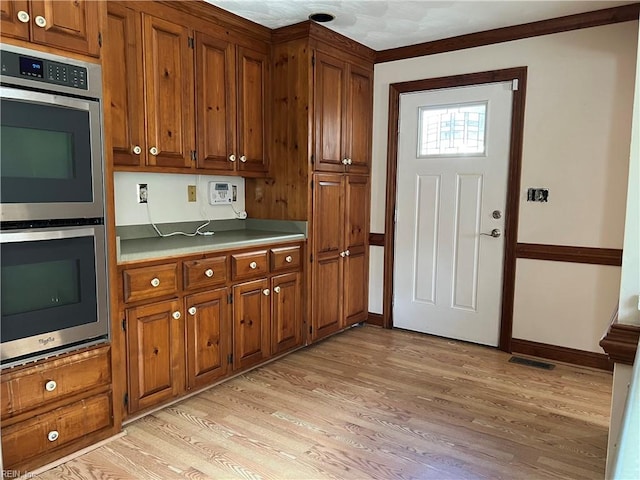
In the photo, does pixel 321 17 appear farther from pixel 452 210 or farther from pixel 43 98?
pixel 43 98

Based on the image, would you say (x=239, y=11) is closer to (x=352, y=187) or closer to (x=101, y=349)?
(x=352, y=187)

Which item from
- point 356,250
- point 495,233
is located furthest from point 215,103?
point 495,233

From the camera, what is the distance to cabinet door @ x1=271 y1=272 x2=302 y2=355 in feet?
10.6

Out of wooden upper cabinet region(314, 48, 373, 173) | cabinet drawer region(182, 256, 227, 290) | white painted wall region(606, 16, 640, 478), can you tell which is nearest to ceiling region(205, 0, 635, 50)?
wooden upper cabinet region(314, 48, 373, 173)

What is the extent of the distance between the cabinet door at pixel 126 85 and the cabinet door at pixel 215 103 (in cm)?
41

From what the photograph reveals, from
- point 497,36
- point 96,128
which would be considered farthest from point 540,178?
point 96,128

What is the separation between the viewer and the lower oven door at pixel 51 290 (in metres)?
1.83

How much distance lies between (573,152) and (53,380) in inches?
133

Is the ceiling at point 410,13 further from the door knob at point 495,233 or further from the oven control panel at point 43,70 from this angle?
the door knob at point 495,233

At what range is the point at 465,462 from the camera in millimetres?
2117

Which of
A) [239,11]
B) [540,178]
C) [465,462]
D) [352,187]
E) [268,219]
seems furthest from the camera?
[352,187]

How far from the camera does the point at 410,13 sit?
3049 millimetres

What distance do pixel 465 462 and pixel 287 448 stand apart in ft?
2.74

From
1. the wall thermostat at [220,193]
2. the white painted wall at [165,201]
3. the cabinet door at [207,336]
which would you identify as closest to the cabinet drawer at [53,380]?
the cabinet door at [207,336]
